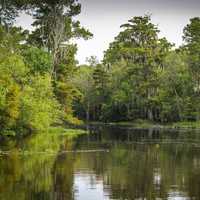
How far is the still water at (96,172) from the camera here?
24245 mm

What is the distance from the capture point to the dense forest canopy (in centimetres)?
5841

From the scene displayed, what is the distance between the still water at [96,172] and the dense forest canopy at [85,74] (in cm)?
1078

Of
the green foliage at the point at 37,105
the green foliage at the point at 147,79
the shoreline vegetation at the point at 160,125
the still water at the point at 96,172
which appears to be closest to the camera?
the still water at the point at 96,172

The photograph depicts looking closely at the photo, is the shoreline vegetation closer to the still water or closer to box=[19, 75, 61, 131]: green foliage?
box=[19, 75, 61, 131]: green foliage

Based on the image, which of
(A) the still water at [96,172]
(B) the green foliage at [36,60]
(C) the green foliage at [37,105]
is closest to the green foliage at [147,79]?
(B) the green foliage at [36,60]

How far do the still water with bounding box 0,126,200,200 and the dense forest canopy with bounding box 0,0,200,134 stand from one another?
10.8 m

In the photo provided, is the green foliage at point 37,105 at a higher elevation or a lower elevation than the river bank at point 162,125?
higher

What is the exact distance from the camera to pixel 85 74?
393 ft

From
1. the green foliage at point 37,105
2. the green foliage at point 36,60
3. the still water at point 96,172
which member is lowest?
the still water at point 96,172

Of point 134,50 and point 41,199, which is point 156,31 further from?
point 41,199

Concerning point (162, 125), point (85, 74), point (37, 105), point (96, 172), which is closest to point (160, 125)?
point (162, 125)

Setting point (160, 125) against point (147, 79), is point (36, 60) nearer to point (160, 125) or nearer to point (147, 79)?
point (160, 125)

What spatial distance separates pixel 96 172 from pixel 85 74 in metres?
89.6

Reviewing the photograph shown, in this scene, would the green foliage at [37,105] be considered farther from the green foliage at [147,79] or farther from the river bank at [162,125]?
the green foliage at [147,79]
